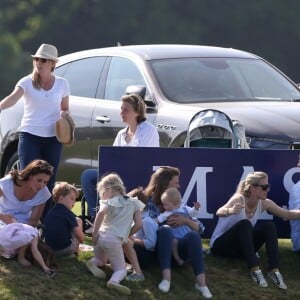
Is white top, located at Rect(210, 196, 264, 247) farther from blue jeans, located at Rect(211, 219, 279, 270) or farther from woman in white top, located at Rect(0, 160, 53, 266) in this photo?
woman in white top, located at Rect(0, 160, 53, 266)

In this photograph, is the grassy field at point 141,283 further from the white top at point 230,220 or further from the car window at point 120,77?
the car window at point 120,77

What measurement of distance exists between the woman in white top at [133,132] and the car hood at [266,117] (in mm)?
782

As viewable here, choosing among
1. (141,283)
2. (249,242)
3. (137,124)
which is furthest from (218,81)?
(141,283)

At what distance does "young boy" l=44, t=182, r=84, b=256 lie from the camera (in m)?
8.84

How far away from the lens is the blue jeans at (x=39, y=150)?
9570 millimetres

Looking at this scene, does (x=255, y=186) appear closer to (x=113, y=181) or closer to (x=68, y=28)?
(x=113, y=181)

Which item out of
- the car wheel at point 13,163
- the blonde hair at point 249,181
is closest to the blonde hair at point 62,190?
the blonde hair at point 249,181

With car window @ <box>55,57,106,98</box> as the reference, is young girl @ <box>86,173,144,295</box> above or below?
below

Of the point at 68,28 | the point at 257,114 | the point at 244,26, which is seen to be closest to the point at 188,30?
the point at 244,26

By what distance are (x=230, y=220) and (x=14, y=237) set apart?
5.79 feet

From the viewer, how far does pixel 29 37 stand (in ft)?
184

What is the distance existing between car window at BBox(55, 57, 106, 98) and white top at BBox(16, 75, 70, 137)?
1.91 metres

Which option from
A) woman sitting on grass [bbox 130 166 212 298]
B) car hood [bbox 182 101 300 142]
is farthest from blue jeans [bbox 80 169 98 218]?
car hood [bbox 182 101 300 142]

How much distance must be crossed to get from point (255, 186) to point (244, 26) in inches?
1824
